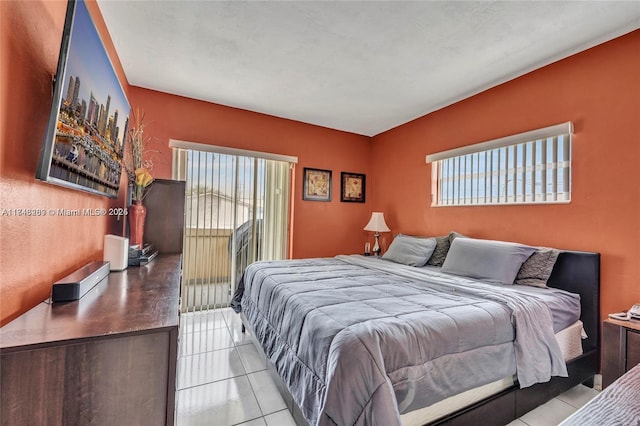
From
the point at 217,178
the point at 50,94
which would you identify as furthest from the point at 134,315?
the point at 217,178

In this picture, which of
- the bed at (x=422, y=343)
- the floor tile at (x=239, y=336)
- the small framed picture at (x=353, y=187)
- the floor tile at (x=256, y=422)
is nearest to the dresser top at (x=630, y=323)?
the bed at (x=422, y=343)

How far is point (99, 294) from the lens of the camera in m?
1.28

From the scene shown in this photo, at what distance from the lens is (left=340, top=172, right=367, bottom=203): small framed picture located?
4.69m

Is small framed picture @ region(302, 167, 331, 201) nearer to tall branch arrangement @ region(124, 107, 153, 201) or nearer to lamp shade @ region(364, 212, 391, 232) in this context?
lamp shade @ region(364, 212, 391, 232)

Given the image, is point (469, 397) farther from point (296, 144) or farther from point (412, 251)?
point (296, 144)

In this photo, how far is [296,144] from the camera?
4230 millimetres

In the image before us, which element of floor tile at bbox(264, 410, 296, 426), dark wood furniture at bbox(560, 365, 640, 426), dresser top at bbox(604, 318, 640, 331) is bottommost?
floor tile at bbox(264, 410, 296, 426)

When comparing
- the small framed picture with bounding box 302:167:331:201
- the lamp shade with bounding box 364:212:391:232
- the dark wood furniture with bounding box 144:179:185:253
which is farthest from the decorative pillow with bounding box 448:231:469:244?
the dark wood furniture with bounding box 144:179:185:253

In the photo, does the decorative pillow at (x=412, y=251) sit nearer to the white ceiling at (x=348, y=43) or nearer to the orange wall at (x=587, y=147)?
the orange wall at (x=587, y=147)

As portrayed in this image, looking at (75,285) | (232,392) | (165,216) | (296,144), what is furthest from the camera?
(296,144)

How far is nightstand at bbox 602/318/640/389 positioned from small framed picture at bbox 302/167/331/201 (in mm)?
3335

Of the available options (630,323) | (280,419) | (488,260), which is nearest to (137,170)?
(280,419)

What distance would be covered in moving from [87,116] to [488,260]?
2.99 m

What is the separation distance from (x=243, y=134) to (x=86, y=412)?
3444 millimetres
